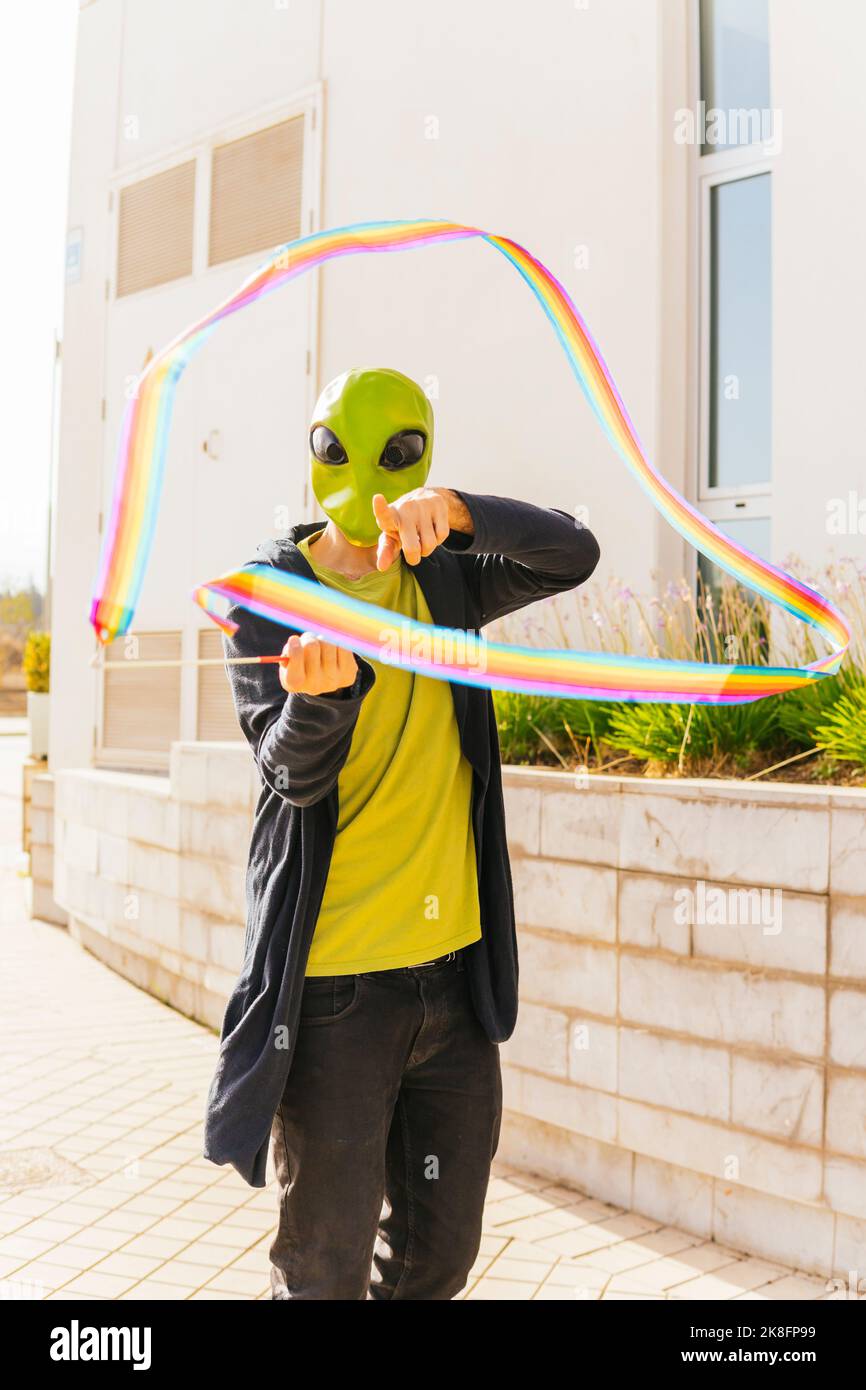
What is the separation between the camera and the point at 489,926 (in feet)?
7.54

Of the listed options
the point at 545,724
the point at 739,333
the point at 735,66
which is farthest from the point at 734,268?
the point at 545,724

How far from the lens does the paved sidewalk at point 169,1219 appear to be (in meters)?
3.55

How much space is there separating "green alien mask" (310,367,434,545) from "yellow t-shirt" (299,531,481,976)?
119 millimetres

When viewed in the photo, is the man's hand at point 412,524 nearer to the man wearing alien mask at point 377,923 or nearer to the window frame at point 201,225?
the man wearing alien mask at point 377,923

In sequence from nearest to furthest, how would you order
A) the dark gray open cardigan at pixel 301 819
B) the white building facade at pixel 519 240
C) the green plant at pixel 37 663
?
the dark gray open cardigan at pixel 301 819, the white building facade at pixel 519 240, the green plant at pixel 37 663

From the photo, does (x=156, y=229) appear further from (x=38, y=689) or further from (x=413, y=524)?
(x=413, y=524)

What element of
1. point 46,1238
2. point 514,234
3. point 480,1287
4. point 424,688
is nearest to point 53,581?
point 514,234

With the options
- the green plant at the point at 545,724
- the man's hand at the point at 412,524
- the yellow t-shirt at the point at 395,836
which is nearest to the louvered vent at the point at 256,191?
the green plant at the point at 545,724

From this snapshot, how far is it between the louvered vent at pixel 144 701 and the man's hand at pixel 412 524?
719 centimetres

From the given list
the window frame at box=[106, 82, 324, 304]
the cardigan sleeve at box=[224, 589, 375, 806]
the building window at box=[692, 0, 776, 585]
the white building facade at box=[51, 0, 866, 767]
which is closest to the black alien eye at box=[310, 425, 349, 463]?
→ the cardigan sleeve at box=[224, 589, 375, 806]

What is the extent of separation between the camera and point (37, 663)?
1222cm

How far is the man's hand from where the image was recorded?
180 centimetres

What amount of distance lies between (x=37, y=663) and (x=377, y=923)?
1081 centimetres
